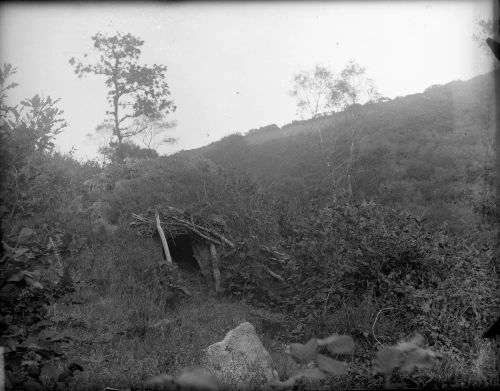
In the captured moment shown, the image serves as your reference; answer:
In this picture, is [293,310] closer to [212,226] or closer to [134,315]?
[134,315]

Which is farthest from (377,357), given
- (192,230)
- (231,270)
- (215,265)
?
(192,230)

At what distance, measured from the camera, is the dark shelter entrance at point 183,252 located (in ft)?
40.7

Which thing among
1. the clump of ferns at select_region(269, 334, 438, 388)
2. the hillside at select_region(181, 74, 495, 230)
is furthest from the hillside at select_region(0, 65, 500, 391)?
the hillside at select_region(181, 74, 495, 230)

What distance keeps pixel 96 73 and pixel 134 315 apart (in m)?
18.8

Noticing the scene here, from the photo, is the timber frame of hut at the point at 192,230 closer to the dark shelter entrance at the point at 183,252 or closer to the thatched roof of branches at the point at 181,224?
the thatched roof of branches at the point at 181,224

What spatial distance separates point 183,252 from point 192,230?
152 centimetres

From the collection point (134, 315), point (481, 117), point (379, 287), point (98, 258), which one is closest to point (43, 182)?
point (98, 258)

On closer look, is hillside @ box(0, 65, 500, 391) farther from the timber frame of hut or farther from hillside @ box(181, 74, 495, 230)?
hillside @ box(181, 74, 495, 230)

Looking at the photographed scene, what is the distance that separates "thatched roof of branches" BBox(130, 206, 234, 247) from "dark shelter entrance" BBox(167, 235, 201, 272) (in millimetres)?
448

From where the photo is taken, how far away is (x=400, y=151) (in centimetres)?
2181

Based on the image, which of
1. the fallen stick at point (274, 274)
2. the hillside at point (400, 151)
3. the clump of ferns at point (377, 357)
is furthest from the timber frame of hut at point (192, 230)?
the clump of ferns at point (377, 357)

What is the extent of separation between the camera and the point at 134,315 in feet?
26.2

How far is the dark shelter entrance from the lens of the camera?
12406 millimetres

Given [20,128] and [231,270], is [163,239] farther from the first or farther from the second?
[20,128]
